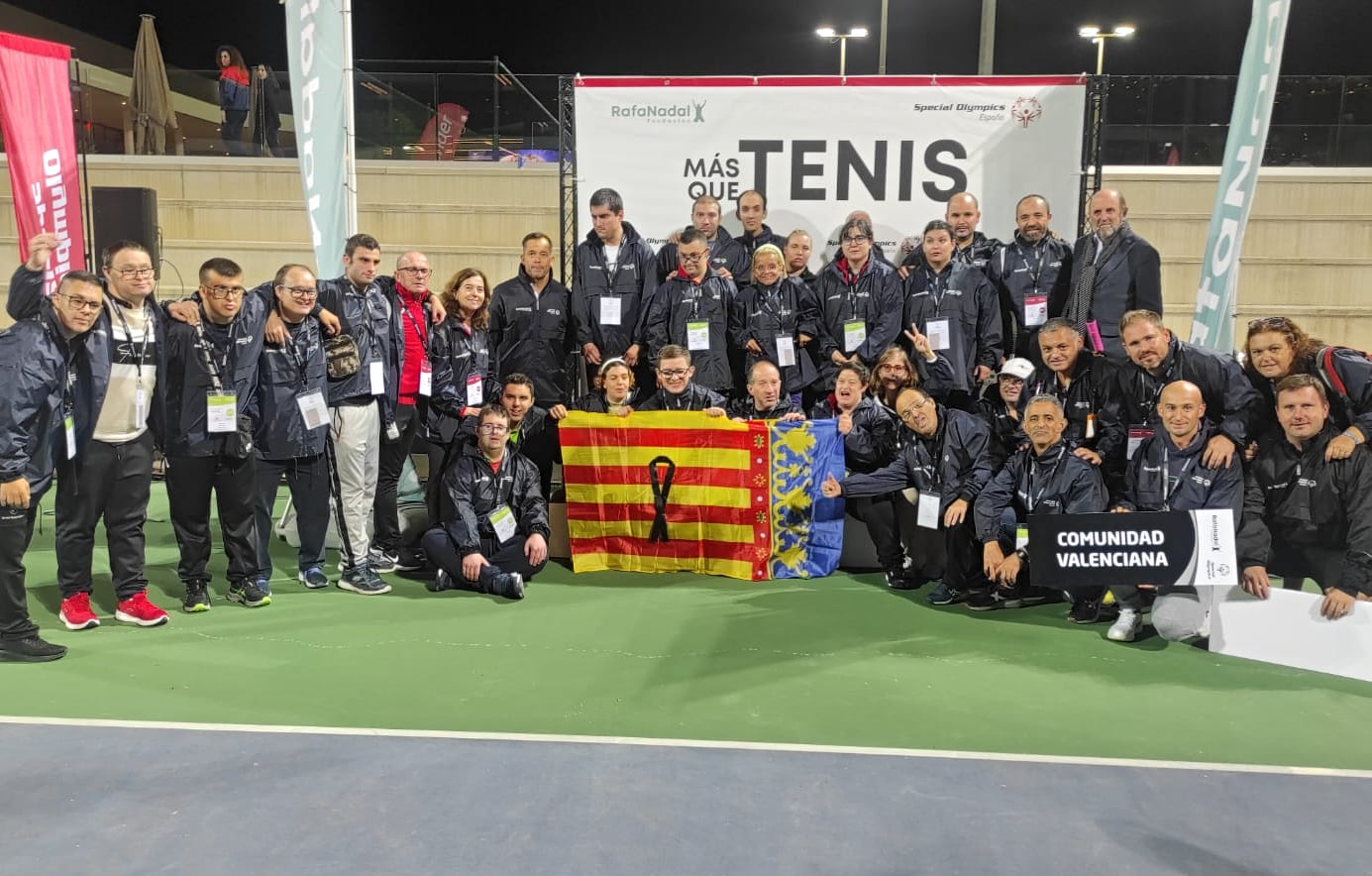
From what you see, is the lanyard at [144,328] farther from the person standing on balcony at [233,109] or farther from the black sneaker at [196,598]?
the person standing on balcony at [233,109]

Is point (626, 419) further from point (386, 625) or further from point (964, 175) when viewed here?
point (964, 175)

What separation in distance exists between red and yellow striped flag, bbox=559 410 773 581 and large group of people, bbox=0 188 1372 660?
0.20 m

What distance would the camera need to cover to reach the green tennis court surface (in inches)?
142

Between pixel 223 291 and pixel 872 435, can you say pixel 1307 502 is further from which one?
pixel 223 291

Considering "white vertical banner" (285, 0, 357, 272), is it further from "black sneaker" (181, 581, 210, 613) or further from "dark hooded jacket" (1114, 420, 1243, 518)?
"dark hooded jacket" (1114, 420, 1243, 518)

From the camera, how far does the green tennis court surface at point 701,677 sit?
361 cm

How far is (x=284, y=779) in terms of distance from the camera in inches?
122

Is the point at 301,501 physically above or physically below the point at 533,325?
below

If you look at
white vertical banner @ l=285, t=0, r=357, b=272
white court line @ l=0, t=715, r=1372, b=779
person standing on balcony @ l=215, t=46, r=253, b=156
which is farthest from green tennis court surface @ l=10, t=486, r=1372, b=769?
person standing on balcony @ l=215, t=46, r=253, b=156

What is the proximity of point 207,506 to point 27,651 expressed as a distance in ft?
3.51

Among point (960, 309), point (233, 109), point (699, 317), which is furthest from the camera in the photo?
point (233, 109)

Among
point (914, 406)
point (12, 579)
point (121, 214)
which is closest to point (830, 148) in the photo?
point (914, 406)

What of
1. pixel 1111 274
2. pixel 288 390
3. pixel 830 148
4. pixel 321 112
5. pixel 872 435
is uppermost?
pixel 321 112

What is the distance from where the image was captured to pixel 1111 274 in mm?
5898
